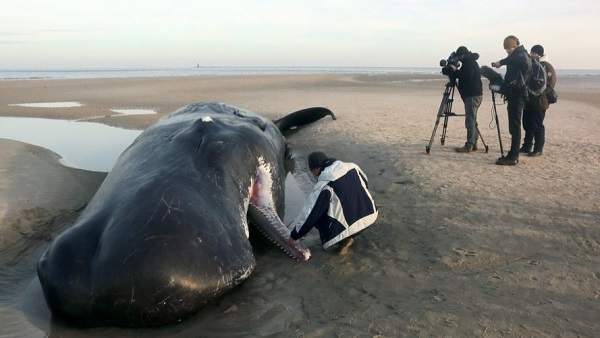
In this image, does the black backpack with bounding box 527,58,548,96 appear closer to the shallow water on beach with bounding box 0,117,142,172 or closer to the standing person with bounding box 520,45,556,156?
the standing person with bounding box 520,45,556,156

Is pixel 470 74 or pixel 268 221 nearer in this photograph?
pixel 268 221

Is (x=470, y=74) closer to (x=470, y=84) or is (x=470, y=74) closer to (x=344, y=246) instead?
(x=470, y=84)

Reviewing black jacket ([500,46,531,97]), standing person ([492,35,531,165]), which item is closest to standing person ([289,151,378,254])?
standing person ([492,35,531,165])

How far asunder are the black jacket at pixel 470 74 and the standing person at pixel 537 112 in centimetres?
118

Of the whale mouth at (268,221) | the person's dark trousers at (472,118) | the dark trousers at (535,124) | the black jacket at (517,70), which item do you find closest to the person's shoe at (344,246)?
the whale mouth at (268,221)

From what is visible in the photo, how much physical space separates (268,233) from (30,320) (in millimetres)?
2833

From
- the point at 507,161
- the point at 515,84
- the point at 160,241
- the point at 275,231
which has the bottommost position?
the point at 275,231

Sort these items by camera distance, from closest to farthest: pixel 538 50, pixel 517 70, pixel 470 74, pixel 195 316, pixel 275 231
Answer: pixel 195 316
pixel 275 231
pixel 517 70
pixel 538 50
pixel 470 74

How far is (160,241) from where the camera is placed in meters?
4.64

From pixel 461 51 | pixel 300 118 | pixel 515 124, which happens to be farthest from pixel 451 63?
pixel 300 118

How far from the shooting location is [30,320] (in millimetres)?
4887

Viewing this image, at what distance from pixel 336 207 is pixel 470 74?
6.82 metres

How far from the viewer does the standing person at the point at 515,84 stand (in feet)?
32.5

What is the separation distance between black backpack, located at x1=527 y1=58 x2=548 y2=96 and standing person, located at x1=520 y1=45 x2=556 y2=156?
0.98 feet
